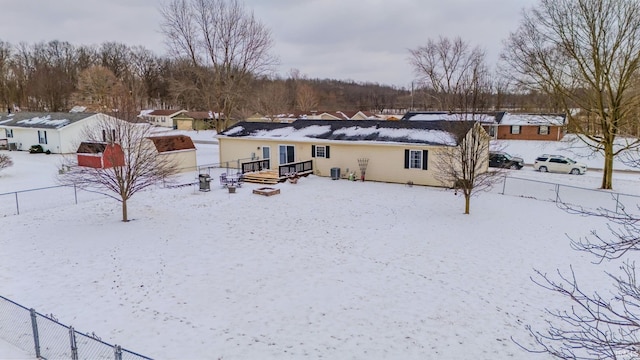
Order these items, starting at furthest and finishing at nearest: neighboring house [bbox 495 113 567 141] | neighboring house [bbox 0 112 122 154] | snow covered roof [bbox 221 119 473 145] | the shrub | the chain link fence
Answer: neighboring house [bbox 495 113 567 141] → the shrub → neighboring house [bbox 0 112 122 154] → snow covered roof [bbox 221 119 473 145] → the chain link fence

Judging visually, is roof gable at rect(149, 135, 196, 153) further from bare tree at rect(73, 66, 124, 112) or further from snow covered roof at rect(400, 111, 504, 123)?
bare tree at rect(73, 66, 124, 112)

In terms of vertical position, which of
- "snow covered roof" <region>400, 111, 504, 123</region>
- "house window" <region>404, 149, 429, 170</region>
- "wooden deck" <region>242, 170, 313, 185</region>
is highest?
"snow covered roof" <region>400, 111, 504, 123</region>

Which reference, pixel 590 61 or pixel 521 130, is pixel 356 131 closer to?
pixel 590 61

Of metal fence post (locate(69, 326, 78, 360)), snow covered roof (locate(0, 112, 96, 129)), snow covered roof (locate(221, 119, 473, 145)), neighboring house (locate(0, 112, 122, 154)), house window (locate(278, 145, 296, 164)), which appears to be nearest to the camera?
metal fence post (locate(69, 326, 78, 360))

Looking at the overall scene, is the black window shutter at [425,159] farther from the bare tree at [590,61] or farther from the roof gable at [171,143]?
the roof gable at [171,143]

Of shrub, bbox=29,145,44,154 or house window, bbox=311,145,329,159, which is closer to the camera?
house window, bbox=311,145,329,159

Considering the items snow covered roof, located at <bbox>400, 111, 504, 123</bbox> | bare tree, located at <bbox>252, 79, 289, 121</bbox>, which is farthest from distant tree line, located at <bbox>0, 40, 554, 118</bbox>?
snow covered roof, located at <bbox>400, 111, 504, 123</bbox>

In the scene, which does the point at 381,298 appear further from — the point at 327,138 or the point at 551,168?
the point at 551,168
